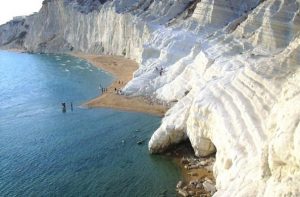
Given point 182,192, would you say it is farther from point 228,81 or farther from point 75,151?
point 75,151

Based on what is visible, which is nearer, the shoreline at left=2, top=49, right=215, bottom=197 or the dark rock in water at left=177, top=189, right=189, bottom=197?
the dark rock in water at left=177, top=189, right=189, bottom=197

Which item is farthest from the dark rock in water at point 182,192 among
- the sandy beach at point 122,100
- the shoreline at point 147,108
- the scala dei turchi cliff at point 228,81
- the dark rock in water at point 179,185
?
the sandy beach at point 122,100

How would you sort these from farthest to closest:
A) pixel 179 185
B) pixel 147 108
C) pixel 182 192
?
1. pixel 147 108
2. pixel 179 185
3. pixel 182 192

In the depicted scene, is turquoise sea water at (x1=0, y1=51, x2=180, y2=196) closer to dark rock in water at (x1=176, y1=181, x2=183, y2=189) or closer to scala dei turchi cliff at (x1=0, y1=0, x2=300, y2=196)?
dark rock in water at (x1=176, y1=181, x2=183, y2=189)

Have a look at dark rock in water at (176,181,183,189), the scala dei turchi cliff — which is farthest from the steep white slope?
dark rock in water at (176,181,183,189)

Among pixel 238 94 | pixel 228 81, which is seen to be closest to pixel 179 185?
pixel 238 94

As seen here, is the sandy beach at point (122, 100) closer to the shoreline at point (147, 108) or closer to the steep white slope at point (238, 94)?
the shoreline at point (147, 108)
